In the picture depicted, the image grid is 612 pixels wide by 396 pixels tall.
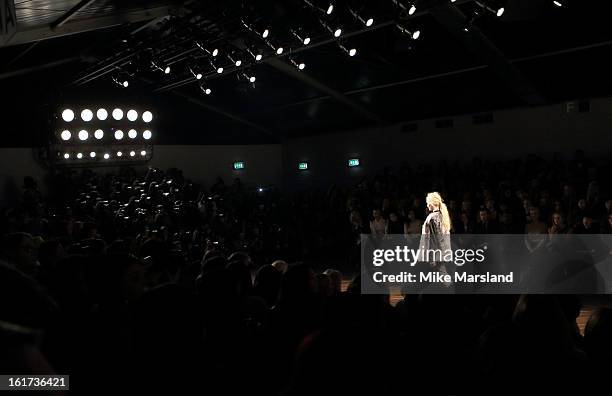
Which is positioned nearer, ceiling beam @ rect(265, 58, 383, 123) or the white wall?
the white wall

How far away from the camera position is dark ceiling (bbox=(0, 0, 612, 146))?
10838 millimetres

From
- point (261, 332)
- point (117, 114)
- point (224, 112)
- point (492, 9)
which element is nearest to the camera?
point (261, 332)

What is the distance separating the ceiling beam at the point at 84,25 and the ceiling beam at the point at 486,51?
5270mm

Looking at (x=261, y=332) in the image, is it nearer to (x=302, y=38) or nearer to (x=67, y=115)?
(x=302, y=38)

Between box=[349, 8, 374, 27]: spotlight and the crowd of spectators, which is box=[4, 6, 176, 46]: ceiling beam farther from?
the crowd of spectators

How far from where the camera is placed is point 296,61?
1577 cm

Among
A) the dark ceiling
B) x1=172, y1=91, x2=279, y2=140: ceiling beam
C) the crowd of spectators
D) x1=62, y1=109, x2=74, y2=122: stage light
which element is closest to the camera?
the crowd of spectators

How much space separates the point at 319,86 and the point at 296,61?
5.63 feet

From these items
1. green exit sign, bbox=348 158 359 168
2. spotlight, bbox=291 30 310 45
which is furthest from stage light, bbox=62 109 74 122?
green exit sign, bbox=348 158 359 168

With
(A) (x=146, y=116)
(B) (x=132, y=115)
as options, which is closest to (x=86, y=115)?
(B) (x=132, y=115)

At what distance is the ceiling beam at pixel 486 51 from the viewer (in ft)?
38.4

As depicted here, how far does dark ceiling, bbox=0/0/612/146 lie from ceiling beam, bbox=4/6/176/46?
1.0 inches

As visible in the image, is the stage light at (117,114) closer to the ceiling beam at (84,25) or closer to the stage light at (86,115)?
the stage light at (86,115)

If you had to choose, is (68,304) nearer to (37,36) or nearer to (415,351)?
(415,351)
